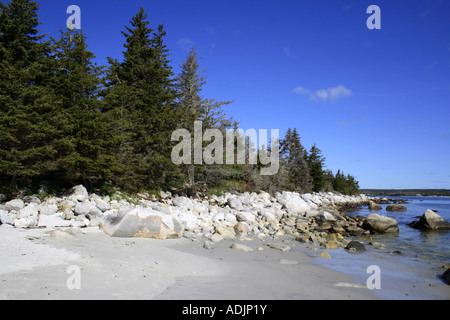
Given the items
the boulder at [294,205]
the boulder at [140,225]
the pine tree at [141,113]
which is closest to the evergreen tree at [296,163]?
the boulder at [294,205]

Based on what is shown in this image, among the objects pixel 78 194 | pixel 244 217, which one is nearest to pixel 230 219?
pixel 244 217

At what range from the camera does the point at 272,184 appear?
3231cm

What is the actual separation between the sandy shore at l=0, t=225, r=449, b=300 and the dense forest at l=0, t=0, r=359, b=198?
488 cm

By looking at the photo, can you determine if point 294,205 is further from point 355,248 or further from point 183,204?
point 355,248

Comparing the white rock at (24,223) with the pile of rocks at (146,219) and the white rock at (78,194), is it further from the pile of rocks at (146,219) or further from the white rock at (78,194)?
the white rock at (78,194)

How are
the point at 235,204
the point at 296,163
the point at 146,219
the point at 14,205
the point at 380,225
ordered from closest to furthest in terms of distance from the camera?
1. the point at 146,219
2. the point at 14,205
3. the point at 380,225
4. the point at 235,204
5. the point at 296,163

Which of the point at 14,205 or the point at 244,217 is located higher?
the point at 14,205

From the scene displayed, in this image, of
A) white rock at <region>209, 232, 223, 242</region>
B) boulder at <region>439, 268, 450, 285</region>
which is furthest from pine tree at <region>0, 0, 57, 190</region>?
boulder at <region>439, 268, 450, 285</region>

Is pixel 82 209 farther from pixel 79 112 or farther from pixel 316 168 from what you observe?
pixel 316 168

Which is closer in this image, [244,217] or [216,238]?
[216,238]

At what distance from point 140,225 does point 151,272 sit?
3817 millimetres

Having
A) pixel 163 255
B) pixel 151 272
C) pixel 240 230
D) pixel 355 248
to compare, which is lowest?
pixel 355 248

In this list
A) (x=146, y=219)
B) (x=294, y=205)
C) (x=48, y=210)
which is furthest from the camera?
(x=294, y=205)

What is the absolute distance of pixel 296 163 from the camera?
4322cm
